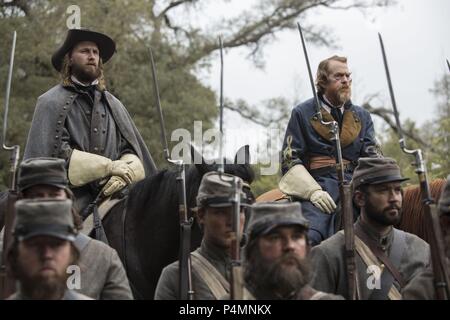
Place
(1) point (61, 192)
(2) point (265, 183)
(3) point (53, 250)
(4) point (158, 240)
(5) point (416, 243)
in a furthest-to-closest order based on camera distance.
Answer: (2) point (265, 183) < (4) point (158, 240) < (5) point (416, 243) < (1) point (61, 192) < (3) point (53, 250)

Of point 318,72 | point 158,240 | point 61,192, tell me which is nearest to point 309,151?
point 318,72

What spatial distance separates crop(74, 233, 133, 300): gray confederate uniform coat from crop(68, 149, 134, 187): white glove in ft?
5.38

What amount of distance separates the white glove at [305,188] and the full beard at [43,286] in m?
3.37

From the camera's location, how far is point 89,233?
8.80 m

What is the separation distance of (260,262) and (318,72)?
3.43m

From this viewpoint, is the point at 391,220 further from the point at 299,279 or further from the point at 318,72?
the point at 318,72

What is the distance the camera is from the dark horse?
8.70 m

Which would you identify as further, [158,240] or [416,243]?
[158,240]

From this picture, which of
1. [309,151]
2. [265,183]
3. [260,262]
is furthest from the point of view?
[265,183]

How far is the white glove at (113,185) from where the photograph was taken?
9.06 meters

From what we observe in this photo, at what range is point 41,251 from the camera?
595 cm

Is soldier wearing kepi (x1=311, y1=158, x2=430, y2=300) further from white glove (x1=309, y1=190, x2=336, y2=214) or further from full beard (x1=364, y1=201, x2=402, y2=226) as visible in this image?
white glove (x1=309, y1=190, x2=336, y2=214)

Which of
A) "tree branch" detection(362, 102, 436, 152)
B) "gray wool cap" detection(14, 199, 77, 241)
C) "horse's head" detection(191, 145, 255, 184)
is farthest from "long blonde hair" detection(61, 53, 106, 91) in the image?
"tree branch" detection(362, 102, 436, 152)

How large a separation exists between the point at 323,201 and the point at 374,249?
1271 mm
